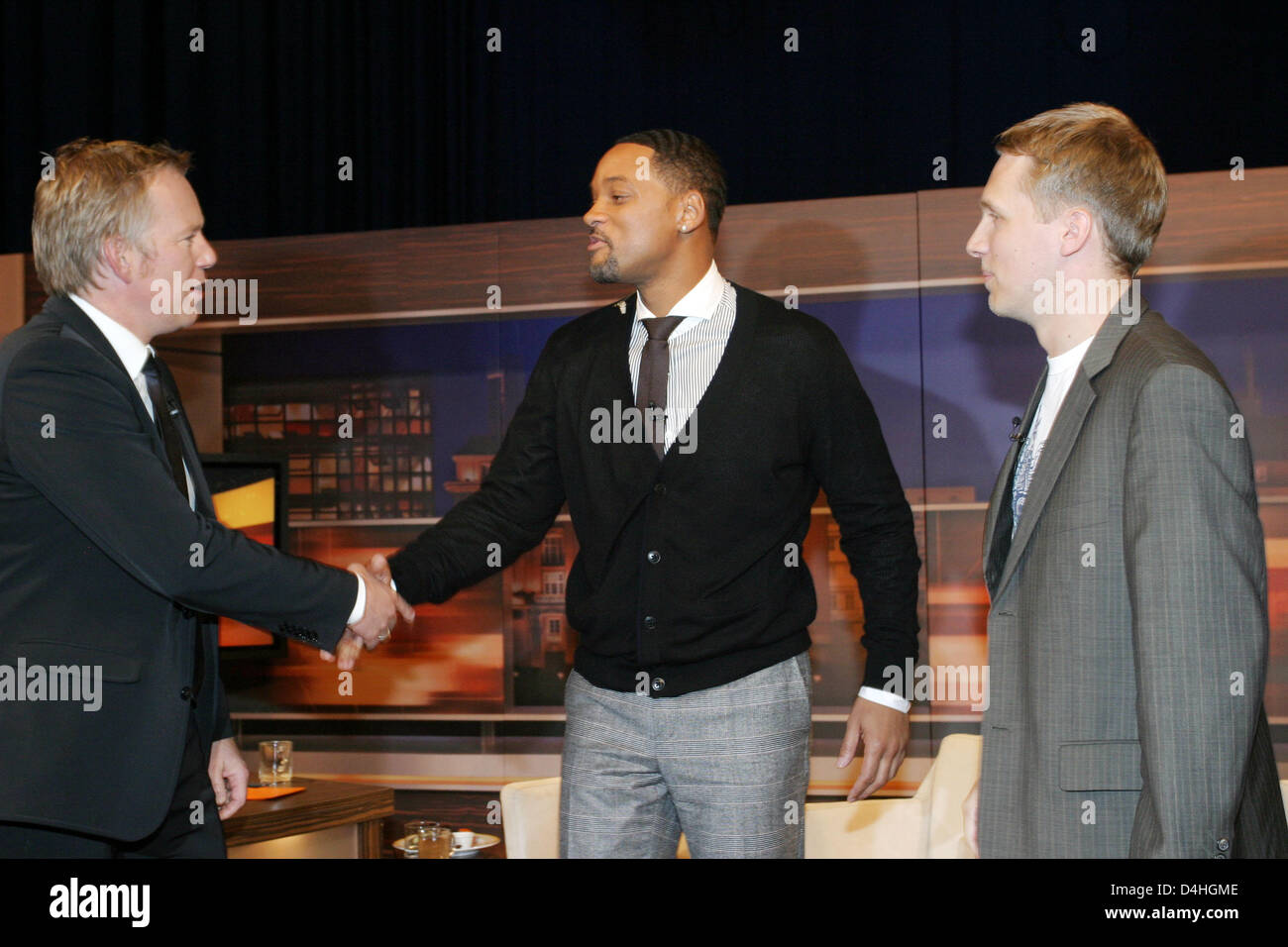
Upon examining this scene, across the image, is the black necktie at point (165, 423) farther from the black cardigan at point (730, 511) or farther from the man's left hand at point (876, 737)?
the man's left hand at point (876, 737)

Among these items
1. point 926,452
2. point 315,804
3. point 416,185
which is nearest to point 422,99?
point 416,185

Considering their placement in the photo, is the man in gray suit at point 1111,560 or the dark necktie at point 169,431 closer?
the man in gray suit at point 1111,560

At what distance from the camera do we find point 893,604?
2.31 metres

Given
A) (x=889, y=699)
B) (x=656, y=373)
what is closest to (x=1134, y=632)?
(x=889, y=699)

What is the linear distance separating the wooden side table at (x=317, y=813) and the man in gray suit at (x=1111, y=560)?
6.67 ft

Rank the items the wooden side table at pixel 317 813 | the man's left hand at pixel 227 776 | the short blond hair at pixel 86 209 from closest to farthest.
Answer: the short blond hair at pixel 86 209, the man's left hand at pixel 227 776, the wooden side table at pixel 317 813

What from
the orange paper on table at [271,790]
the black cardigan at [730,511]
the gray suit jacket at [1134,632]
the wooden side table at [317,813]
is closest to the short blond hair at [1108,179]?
the gray suit jacket at [1134,632]

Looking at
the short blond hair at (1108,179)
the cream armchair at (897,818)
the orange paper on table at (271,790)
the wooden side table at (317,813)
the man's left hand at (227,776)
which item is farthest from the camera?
the orange paper on table at (271,790)

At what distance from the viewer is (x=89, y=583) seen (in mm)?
1890

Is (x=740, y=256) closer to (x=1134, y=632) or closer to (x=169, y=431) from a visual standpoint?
(x=169, y=431)

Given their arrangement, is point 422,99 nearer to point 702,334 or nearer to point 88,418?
point 702,334

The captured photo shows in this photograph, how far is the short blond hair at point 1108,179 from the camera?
1720 millimetres

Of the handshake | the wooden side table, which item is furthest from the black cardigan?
the wooden side table

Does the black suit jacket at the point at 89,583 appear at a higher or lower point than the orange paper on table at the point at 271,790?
higher
